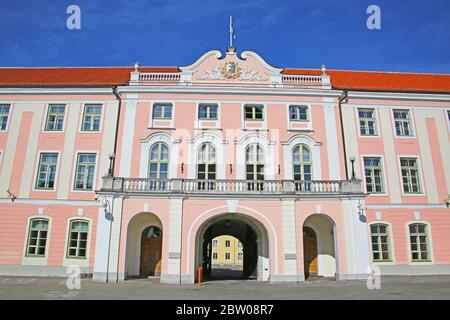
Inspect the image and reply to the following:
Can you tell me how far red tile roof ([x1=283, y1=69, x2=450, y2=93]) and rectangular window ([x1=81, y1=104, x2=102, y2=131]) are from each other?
43.3ft

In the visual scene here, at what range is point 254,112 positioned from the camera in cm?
2120

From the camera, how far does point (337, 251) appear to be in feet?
56.6

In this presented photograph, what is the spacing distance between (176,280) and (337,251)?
802 cm

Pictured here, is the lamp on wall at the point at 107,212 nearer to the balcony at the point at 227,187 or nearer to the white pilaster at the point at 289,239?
the balcony at the point at 227,187

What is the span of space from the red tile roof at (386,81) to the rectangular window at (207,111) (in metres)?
7.20

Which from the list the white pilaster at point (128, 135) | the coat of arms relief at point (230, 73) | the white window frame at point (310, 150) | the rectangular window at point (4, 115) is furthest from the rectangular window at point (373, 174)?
the rectangular window at point (4, 115)

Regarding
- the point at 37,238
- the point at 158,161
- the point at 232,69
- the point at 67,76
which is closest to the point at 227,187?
the point at 158,161

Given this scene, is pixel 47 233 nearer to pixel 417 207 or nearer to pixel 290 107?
pixel 290 107

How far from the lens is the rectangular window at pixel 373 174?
20234 mm

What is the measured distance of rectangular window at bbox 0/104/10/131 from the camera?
69.8 feet

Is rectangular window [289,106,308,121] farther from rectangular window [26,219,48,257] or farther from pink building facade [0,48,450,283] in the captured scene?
rectangular window [26,219,48,257]

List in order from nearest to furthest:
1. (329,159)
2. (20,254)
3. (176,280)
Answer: (176,280) < (20,254) < (329,159)
